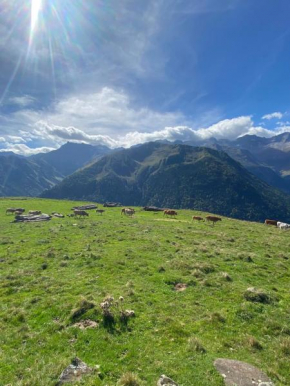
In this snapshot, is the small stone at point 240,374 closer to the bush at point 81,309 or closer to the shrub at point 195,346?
the shrub at point 195,346

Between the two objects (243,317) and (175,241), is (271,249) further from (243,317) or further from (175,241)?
(243,317)

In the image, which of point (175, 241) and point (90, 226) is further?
point (90, 226)

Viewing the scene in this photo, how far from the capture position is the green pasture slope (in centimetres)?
942

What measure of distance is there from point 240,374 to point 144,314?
5.51m

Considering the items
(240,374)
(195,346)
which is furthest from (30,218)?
(240,374)

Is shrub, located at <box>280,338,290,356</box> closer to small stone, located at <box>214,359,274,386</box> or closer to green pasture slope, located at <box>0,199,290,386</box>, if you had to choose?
green pasture slope, located at <box>0,199,290,386</box>

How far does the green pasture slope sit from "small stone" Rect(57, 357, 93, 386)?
0.23 m

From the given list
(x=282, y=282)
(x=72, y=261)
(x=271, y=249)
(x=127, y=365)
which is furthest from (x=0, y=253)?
(x=271, y=249)

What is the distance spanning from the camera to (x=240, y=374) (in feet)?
29.1

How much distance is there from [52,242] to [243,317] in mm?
24403

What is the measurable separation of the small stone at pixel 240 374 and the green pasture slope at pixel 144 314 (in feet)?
0.97

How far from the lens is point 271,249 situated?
1130 inches

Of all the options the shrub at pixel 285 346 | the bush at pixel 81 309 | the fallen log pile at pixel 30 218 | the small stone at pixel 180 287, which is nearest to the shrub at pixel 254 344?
the shrub at pixel 285 346

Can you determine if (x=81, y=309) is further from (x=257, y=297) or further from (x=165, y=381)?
(x=257, y=297)
